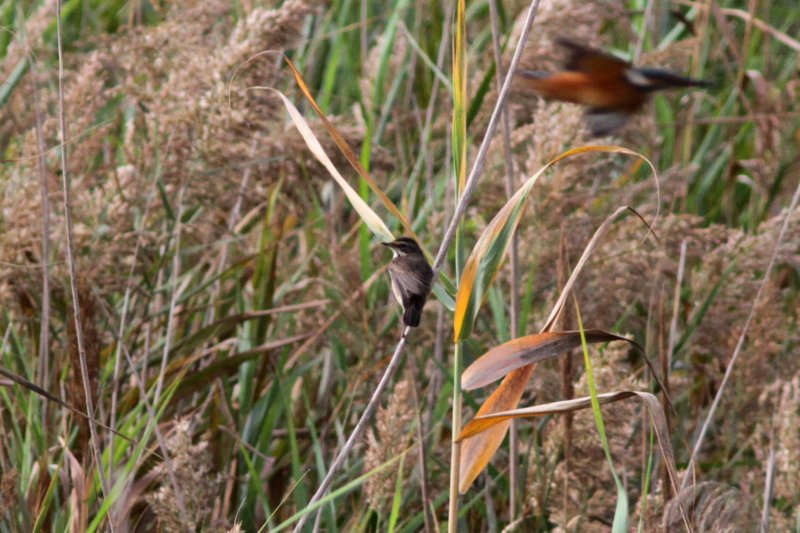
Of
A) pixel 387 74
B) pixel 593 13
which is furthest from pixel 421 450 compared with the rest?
pixel 387 74

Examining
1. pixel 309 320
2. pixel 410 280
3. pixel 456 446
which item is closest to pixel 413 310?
pixel 410 280

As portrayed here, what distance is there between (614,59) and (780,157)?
3.63 feet

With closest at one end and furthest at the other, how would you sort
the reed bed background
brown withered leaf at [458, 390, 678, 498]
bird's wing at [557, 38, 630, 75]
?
1. brown withered leaf at [458, 390, 678, 498]
2. the reed bed background
3. bird's wing at [557, 38, 630, 75]

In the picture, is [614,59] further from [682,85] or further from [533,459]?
[533,459]

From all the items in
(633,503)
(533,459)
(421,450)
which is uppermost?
(421,450)

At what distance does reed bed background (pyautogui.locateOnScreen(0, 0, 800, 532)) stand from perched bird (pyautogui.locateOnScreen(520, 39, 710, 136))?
0.08m

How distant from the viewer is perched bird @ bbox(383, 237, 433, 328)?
41.3 inches

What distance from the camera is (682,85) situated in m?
1.54

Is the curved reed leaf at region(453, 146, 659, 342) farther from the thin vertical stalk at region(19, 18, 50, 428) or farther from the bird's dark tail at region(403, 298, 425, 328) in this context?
the thin vertical stalk at region(19, 18, 50, 428)

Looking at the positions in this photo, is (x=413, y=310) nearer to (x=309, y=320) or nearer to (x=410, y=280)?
(x=410, y=280)

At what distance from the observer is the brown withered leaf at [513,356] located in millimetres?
1060

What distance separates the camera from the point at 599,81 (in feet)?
5.25

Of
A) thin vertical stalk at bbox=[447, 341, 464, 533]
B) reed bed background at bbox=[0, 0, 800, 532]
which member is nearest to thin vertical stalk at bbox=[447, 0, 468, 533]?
thin vertical stalk at bbox=[447, 341, 464, 533]

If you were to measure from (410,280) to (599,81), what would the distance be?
671 millimetres
